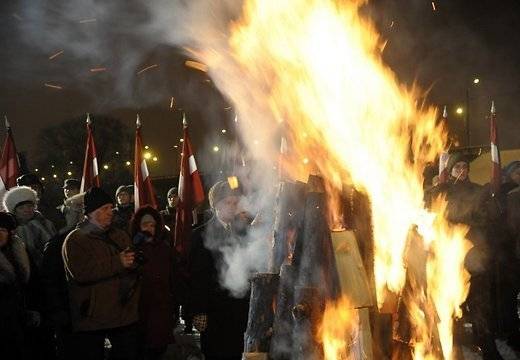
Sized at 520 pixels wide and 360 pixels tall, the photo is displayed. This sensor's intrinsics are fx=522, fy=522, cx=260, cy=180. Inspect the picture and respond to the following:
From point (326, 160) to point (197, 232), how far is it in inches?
65.8

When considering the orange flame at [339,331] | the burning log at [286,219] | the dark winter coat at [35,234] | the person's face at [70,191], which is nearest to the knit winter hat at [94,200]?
the dark winter coat at [35,234]

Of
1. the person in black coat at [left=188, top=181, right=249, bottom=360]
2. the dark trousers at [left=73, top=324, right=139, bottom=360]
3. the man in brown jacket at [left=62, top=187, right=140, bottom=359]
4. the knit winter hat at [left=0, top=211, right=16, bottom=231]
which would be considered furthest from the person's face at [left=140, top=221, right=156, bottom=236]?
the knit winter hat at [left=0, top=211, right=16, bottom=231]

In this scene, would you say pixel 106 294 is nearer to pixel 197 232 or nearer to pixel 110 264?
pixel 110 264

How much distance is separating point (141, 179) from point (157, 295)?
4.61 m

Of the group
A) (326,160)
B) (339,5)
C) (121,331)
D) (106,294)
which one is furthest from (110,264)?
(339,5)

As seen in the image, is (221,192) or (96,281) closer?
(96,281)

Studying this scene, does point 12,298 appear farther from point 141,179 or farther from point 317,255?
point 141,179

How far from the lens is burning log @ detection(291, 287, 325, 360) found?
400 cm

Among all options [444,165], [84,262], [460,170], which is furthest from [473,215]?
[84,262]

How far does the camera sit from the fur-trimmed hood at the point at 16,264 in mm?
5508

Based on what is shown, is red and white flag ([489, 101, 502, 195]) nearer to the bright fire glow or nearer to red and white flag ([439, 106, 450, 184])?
red and white flag ([439, 106, 450, 184])

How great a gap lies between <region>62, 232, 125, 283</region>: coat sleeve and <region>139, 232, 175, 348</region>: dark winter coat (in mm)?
676

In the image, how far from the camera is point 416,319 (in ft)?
15.7

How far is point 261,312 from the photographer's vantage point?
4.35 m
